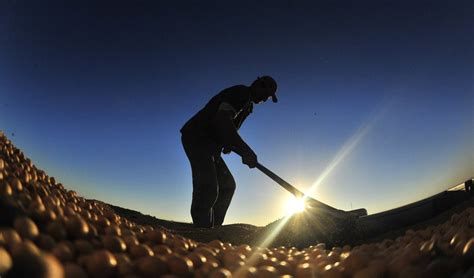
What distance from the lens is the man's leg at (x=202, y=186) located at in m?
4.96

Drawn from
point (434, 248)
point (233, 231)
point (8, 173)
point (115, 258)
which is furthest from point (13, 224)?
point (233, 231)

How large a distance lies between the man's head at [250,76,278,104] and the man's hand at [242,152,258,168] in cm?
83

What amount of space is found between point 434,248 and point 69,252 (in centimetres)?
160

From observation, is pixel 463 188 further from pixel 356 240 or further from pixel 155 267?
pixel 155 267

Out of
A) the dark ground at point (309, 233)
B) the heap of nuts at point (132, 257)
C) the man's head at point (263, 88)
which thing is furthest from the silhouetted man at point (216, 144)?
the heap of nuts at point (132, 257)

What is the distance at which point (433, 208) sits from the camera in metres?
4.75

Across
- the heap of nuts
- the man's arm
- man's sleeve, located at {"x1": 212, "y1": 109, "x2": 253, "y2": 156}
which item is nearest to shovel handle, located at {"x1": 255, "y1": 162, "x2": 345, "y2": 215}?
the man's arm

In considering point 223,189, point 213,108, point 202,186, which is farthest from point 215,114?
point 223,189

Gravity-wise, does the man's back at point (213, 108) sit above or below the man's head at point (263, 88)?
below

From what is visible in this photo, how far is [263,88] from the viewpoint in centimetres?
552

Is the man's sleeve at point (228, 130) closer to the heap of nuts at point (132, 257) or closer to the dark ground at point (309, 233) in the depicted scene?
the dark ground at point (309, 233)

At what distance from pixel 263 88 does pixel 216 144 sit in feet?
3.11

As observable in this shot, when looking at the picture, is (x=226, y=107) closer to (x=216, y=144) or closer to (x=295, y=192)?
(x=216, y=144)

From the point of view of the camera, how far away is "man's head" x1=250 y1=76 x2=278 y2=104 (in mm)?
5527
